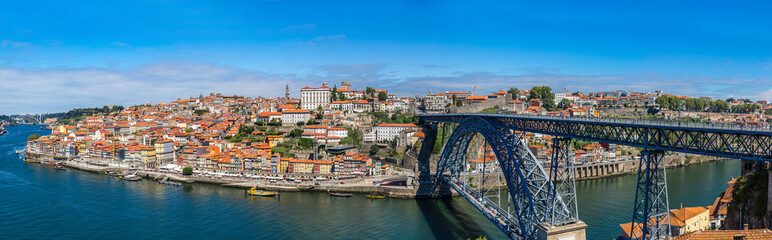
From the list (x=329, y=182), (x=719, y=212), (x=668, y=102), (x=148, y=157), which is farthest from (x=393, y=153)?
(x=668, y=102)

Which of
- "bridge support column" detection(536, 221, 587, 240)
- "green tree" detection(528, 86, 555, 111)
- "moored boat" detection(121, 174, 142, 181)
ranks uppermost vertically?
"green tree" detection(528, 86, 555, 111)

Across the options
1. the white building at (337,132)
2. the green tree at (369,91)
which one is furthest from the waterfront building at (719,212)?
the green tree at (369,91)

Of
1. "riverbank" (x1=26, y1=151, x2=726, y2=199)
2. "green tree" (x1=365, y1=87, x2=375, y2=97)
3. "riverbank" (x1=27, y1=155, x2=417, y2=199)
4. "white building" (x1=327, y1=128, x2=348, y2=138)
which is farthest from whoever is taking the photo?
"green tree" (x1=365, y1=87, x2=375, y2=97)

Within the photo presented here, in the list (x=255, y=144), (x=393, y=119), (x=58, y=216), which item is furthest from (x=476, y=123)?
(x=393, y=119)

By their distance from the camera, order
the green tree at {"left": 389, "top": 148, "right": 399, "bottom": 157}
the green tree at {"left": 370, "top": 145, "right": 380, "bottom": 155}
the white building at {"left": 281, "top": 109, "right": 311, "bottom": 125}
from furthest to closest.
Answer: the white building at {"left": 281, "top": 109, "right": 311, "bottom": 125}, the green tree at {"left": 370, "top": 145, "right": 380, "bottom": 155}, the green tree at {"left": 389, "top": 148, "right": 399, "bottom": 157}

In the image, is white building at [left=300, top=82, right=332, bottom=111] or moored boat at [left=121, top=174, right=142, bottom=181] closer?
moored boat at [left=121, top=174, right=142, bottom=181]

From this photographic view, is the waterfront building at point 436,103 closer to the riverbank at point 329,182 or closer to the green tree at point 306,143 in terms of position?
the green tree at point 306,143

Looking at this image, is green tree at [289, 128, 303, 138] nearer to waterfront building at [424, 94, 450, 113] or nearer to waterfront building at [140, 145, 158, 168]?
waterfront building at [140, 145, 158, 168]

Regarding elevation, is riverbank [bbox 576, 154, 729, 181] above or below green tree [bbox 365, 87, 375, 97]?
below

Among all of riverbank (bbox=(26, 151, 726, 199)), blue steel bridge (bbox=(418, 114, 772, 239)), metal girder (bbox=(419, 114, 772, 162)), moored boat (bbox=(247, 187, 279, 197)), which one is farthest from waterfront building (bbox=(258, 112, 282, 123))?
metal girder (bbox=(419, 114, 772, 162))
